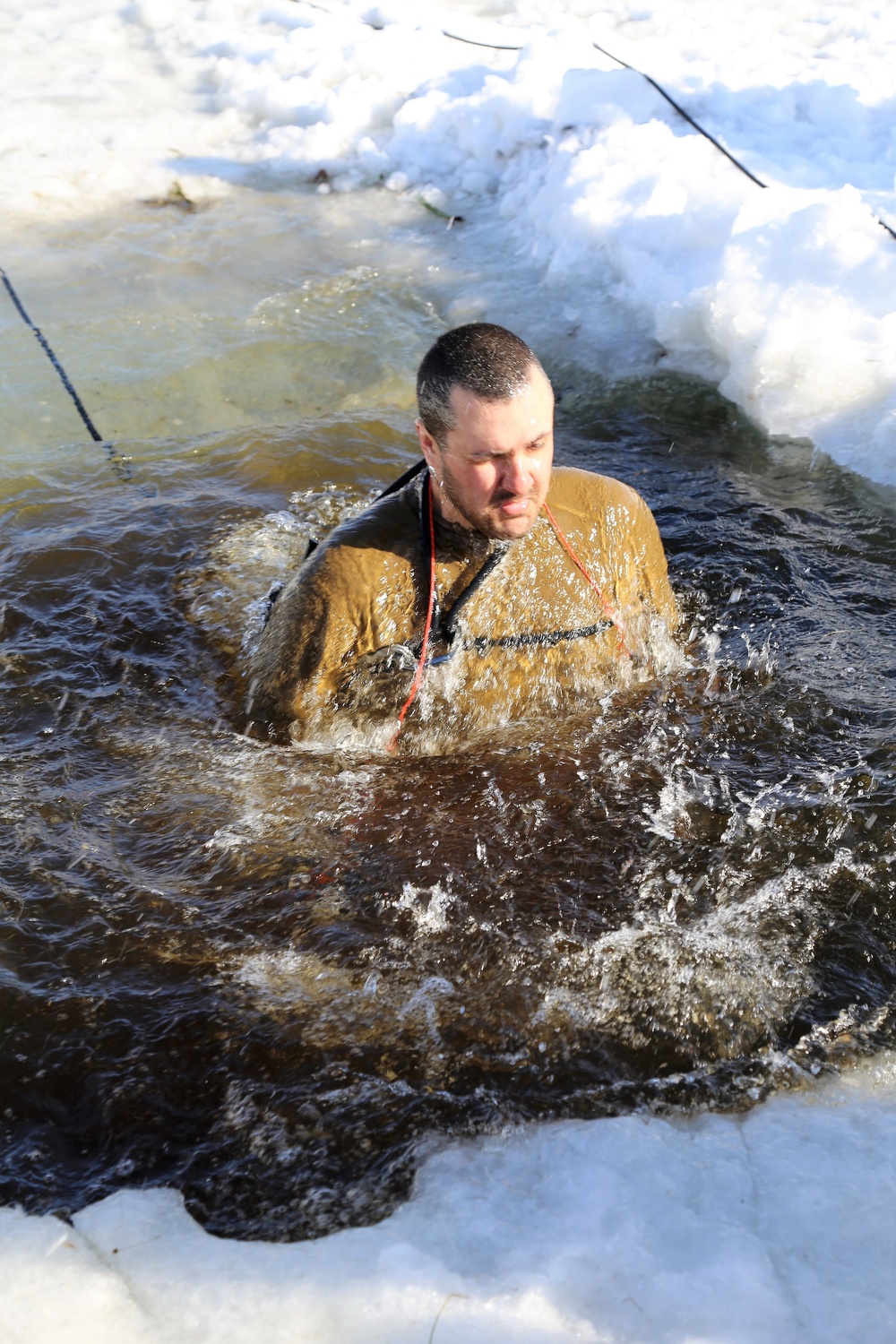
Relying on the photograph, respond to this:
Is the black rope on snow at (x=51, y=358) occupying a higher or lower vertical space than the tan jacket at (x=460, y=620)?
lower

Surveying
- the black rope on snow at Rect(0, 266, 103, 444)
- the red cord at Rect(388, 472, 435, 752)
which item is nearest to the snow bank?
the red cord at Rect(388, 472, 435, 752)

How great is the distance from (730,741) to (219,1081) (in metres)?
1.84

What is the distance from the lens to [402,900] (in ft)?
9.70

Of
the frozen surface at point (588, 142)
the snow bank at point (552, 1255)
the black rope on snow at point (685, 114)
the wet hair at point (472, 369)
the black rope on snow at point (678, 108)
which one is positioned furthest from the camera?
the black rope on snow at point (685, 114)

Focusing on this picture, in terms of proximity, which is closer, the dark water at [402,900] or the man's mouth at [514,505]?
the dark water at [402,900]

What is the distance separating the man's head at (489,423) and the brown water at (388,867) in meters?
0.79

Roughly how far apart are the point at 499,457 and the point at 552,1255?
188 centimetres

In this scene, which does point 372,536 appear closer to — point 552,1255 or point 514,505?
point 514,505

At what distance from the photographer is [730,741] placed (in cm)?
353

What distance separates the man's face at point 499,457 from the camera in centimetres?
298

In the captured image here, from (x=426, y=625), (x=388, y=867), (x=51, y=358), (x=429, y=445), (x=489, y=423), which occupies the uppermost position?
(x=489, y=423)

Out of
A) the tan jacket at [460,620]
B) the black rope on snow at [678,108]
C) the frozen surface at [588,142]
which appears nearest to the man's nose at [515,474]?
the tan jacket at [460,620]

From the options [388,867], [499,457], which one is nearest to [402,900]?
[388,867]

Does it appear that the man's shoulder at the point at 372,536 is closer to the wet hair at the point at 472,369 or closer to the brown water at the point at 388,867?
the wet hair at the point at 472,369
